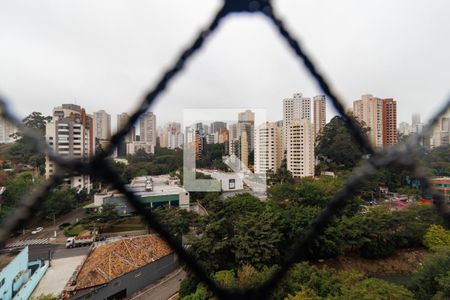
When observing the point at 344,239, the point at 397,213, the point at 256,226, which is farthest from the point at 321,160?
the point at 256,226

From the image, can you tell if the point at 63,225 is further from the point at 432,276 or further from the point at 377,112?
the point at 377,112

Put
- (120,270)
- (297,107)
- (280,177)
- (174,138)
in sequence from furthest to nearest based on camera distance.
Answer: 1. (297,107)
2. (174,138)
3. (280,177)
4. (120,270)

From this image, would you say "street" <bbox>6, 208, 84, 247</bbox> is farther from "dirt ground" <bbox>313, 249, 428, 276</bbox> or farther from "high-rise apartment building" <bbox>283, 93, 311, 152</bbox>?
"high-rise apartment building" <bbox>283, 93, 311, 152</bbox>

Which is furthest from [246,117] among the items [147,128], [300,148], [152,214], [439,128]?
[152,214]

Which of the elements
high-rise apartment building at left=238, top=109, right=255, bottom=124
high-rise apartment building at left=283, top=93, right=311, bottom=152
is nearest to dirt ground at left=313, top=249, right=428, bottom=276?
high-rise apartment building at left=238, top=109, right=255, bottom=124

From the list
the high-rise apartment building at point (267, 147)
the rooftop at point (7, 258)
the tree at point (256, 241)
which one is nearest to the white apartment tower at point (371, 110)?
the high-rise apartment building at point (267, 147)

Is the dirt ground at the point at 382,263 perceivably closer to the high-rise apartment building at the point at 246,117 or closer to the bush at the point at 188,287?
the bush at the point at 188,287
